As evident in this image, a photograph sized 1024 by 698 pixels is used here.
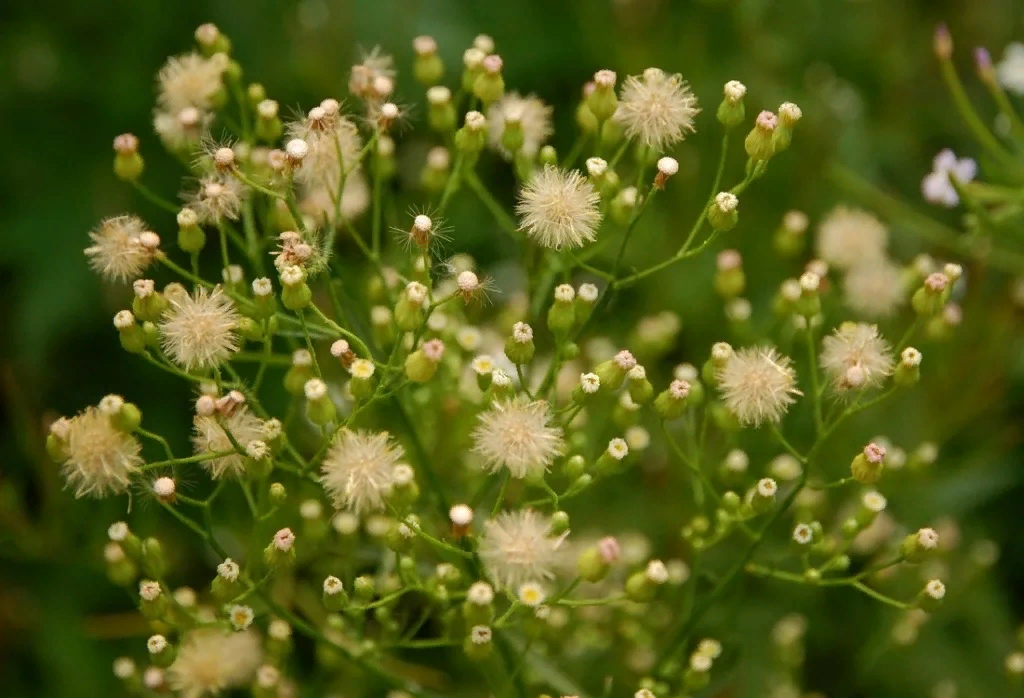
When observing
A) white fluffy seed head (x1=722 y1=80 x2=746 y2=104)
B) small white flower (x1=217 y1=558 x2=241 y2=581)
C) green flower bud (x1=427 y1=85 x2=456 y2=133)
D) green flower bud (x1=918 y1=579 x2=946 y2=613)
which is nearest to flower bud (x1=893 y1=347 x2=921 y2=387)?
green flower bud (x1=918 y1=579 x2=946 y2=613)

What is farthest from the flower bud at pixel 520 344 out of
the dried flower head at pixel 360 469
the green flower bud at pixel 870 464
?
the green flower bud at pixel 870 464

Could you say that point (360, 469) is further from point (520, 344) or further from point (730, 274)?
point (730, 274)

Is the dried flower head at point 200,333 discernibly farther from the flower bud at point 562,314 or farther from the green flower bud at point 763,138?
the green flower bud at point 763,138

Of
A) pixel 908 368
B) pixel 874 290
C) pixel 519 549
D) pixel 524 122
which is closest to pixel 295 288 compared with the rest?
pixel 519 549

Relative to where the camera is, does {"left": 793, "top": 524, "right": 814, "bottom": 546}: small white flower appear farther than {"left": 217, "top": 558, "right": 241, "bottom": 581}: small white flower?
Yes

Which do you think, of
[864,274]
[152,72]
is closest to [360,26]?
[152,72]

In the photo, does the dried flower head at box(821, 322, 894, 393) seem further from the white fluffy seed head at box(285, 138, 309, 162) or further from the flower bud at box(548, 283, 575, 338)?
the white fluffy seed head at box(285, 138, 309, 162)
